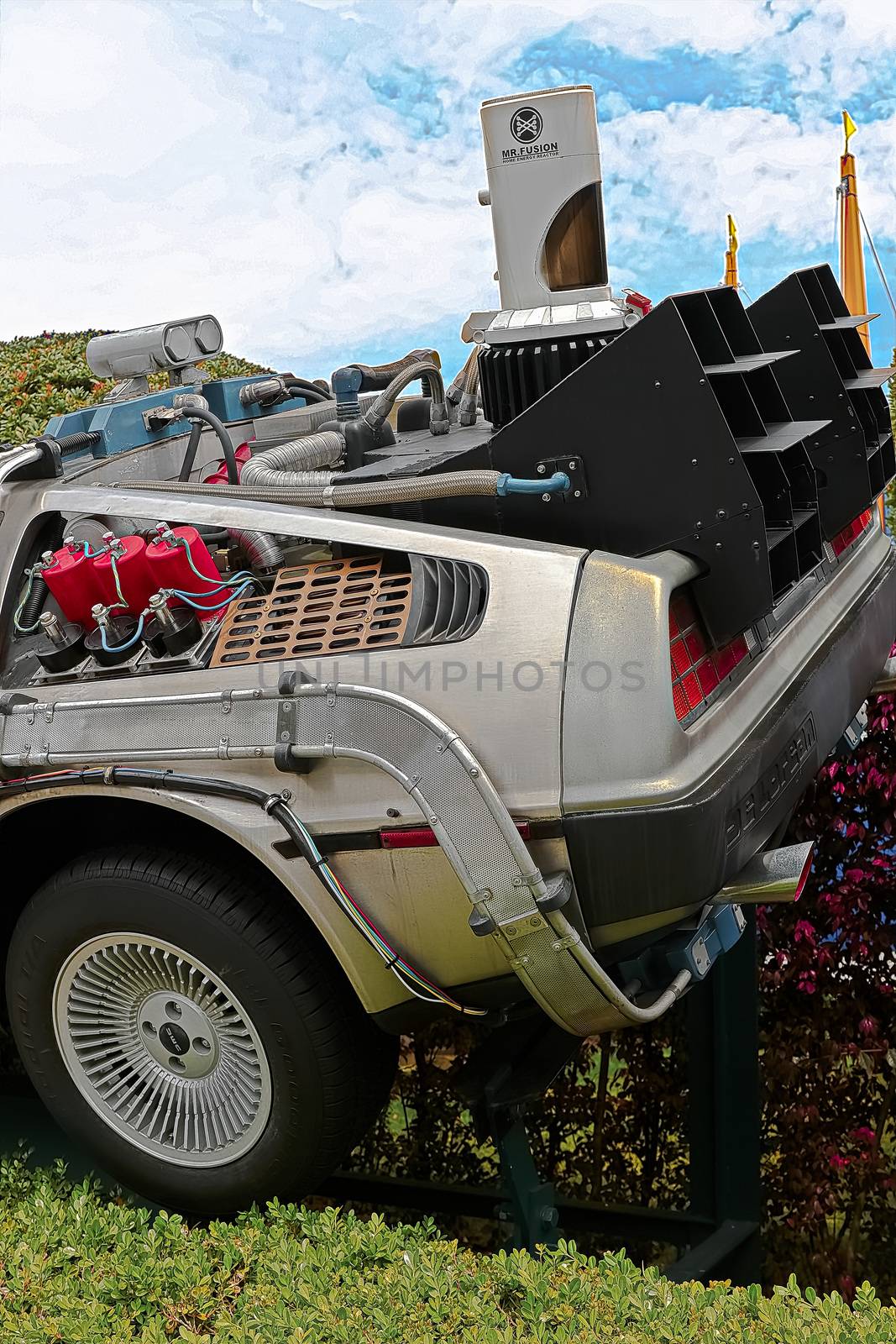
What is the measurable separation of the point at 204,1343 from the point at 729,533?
187 cm

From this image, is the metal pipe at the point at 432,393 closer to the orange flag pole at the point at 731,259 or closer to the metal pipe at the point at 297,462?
the metal pipe at the point at 297,462

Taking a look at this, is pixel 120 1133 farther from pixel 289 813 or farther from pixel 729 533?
pixel 729 533

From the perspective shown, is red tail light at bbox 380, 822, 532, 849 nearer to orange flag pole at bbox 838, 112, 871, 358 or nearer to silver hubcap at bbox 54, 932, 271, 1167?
silver hubcap at bbox 54, 932, 271, 1167

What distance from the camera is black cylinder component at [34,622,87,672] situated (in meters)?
3.26

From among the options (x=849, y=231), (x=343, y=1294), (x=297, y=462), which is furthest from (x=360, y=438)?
(x=849, y=231)

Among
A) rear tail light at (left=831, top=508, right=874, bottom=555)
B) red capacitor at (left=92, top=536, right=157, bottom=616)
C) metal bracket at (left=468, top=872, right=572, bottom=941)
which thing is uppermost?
red capacitor at (left=92, top=536, right=157, bottom=616)

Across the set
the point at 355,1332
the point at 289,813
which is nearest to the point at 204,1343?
the point at 355,1332

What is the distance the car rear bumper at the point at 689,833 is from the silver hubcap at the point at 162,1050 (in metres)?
0.90

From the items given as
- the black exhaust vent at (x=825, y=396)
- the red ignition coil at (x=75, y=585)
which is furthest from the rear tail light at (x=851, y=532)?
the red ignition coil at (x=75, y=585)

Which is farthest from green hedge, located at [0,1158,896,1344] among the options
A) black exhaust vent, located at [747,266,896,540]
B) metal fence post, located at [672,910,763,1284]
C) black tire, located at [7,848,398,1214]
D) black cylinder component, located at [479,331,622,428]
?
black exhaust vent, located at [747,266,896,540]

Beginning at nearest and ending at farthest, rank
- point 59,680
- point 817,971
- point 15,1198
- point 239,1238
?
point 239,1238
point 59,680
point 15,1198
point 817,971

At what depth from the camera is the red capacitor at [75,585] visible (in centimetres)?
324

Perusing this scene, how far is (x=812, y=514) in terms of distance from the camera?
340 cm

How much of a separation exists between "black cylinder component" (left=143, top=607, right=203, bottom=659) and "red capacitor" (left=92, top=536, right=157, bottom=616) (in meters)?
0.08
